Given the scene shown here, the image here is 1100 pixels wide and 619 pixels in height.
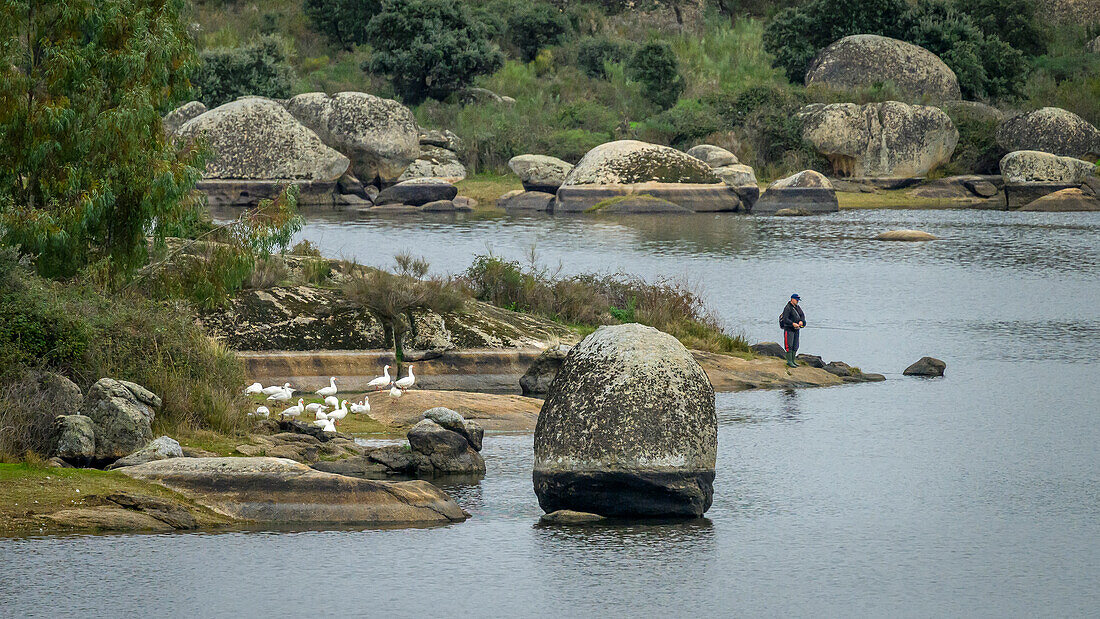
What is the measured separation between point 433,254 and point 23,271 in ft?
86.2

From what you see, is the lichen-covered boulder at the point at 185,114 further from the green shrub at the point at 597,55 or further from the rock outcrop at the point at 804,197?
the rock outcrop at the point at 804,197

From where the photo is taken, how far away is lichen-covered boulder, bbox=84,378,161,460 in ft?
51.9

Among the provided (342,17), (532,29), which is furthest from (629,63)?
(342,17)

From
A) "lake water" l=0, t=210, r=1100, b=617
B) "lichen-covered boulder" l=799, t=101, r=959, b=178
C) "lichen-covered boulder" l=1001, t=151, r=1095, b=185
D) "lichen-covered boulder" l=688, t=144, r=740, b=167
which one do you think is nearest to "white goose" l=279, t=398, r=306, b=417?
"lake water" l=0, t=210, r=1100, b=617

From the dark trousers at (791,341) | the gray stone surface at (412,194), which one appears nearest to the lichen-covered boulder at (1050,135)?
the gray stone surface at (412,194)

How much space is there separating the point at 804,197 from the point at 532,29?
26.3m

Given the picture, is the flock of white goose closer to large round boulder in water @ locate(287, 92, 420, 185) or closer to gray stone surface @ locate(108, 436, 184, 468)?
gray stone surface @ locate(108, 436, 184, 468)

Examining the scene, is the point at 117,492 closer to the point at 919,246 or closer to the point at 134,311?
the point at 134,311

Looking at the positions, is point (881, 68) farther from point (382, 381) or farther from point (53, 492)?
point (53, 492)

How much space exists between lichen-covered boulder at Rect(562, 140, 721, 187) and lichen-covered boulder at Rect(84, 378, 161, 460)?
49340 mm

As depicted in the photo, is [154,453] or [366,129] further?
[366,129]

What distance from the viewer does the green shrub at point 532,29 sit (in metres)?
86.9

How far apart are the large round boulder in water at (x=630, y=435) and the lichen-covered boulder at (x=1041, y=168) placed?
56.8 meters

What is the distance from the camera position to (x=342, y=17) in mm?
83812
